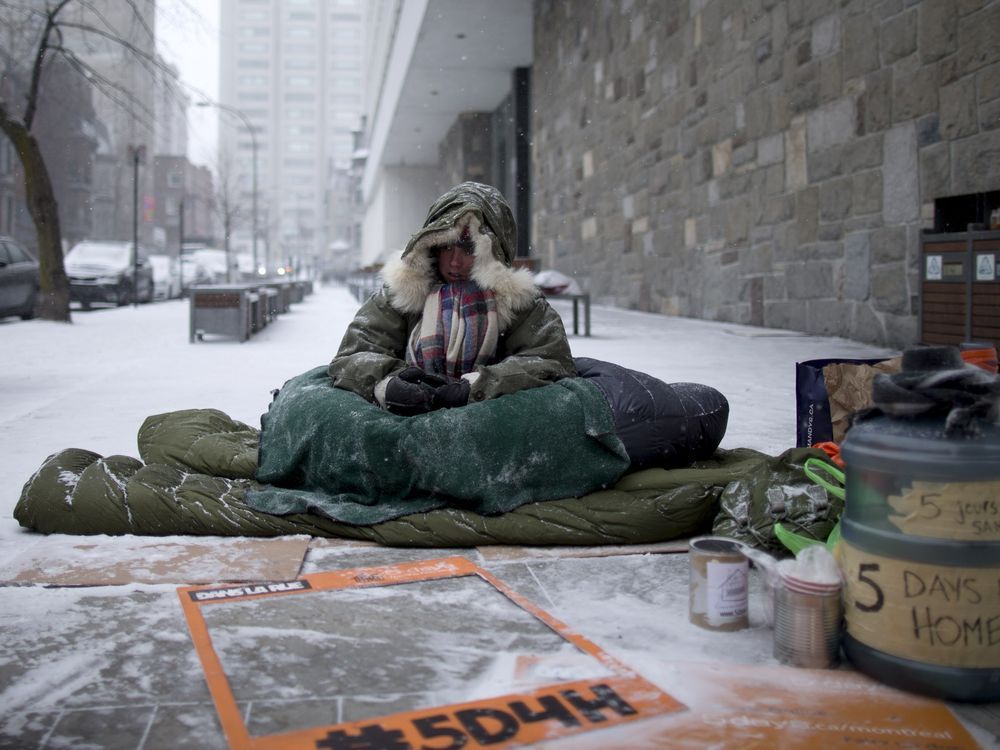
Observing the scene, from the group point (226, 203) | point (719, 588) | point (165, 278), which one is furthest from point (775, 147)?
point (226, 203)

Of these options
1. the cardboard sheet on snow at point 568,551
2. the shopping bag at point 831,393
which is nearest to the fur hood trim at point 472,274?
the cardboard sheet on snow at point 568,551

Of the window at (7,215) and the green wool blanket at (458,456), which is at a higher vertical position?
the window at (7,215)

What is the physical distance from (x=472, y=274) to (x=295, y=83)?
423 ft

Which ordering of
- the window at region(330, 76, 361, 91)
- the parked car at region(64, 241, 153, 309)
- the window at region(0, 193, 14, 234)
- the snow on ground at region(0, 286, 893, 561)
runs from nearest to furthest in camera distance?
the snow on ground at region(0, 286, 893, 561) < the parked car at region(64, 241, 153, 309) < the window at region(0, 193, 14, 234) < the window at region(330, 76, 361, 91)

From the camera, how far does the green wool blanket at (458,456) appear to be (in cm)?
291

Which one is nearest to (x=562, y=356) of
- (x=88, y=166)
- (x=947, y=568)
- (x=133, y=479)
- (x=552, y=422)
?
(x=552, y=422)

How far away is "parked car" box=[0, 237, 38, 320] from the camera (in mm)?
12773

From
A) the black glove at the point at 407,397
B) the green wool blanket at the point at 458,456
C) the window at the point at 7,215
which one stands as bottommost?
the green wool blanket at the point at 458,456

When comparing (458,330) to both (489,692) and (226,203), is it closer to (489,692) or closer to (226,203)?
(489,692)

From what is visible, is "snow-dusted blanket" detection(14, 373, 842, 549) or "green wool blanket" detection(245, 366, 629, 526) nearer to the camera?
"snow-dusted blanket" detection(14, 373, 842, 549)

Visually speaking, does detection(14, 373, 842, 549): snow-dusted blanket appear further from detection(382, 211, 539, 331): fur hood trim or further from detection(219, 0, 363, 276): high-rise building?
detection(219, 0, 363, 276): high-rise building

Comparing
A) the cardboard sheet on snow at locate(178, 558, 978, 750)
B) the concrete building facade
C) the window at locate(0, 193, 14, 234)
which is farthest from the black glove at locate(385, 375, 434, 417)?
the window at locate(0, 193, 14, 234)

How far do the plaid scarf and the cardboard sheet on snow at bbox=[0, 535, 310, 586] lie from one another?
77 centimetres

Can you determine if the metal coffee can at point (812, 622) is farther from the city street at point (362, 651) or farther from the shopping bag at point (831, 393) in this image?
the shopping bag at point (831, 393)
